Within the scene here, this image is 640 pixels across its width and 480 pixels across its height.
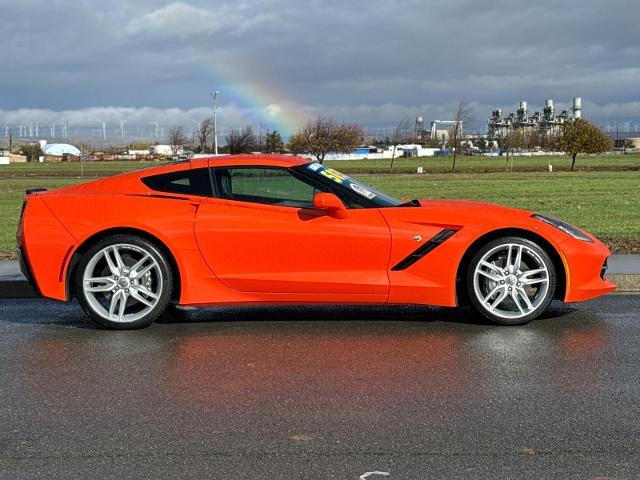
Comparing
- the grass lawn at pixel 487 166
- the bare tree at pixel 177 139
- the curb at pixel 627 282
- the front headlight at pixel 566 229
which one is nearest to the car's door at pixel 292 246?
the front headlight at pixel 566 229

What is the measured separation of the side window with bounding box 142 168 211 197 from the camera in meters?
6.31

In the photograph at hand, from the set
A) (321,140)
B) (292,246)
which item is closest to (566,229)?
(292,246)

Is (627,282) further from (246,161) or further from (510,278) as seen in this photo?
(246,161)

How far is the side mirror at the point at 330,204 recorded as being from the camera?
19.5 feet

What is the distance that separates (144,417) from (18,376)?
132cm

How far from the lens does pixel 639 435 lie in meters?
3.65

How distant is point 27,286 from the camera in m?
7.96

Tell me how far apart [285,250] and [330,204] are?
0.50 meters

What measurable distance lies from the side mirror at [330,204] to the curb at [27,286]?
3.29m

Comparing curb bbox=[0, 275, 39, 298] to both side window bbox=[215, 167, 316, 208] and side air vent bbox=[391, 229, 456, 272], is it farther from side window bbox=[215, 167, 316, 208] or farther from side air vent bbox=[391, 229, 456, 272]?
side air vent bbox=[391, 229, 456, 272]

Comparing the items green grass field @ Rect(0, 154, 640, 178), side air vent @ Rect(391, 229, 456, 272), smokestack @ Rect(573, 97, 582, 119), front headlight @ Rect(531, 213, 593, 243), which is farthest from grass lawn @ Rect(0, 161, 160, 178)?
smokestack @ Rect(573, 97, 582, 119)

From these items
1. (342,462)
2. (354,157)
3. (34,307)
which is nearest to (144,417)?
(342,462)

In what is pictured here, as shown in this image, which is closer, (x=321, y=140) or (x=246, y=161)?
(x=246, y=161)

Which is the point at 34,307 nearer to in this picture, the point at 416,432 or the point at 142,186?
the point at 142,186
